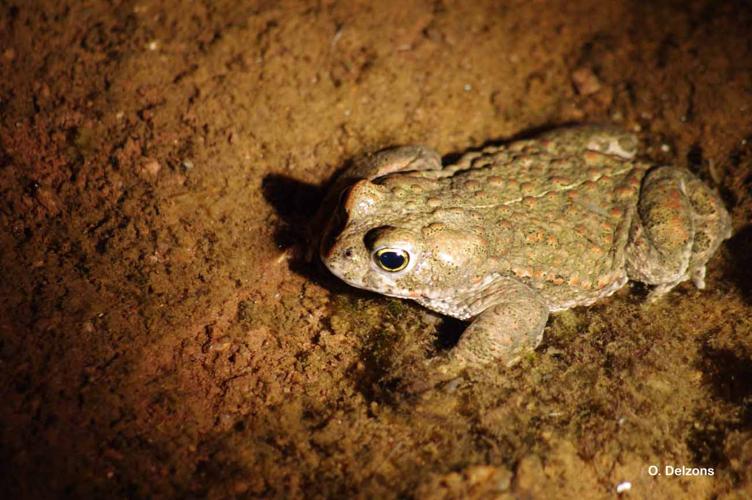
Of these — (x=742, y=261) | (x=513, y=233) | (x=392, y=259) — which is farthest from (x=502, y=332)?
(x=742, y=261)

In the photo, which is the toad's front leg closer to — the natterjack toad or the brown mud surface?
the natterjack toad

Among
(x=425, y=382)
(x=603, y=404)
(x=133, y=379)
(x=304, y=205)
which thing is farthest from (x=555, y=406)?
(x=133, y=379)

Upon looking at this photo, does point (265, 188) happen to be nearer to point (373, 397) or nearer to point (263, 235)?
point (263, 235)

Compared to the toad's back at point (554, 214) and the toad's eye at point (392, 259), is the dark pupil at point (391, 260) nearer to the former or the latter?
the toad's eye at point (392, 259)

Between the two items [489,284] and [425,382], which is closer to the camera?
[425,382]

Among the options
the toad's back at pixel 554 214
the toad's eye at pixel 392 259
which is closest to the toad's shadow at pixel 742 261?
the toad's back at pixel 554 214
